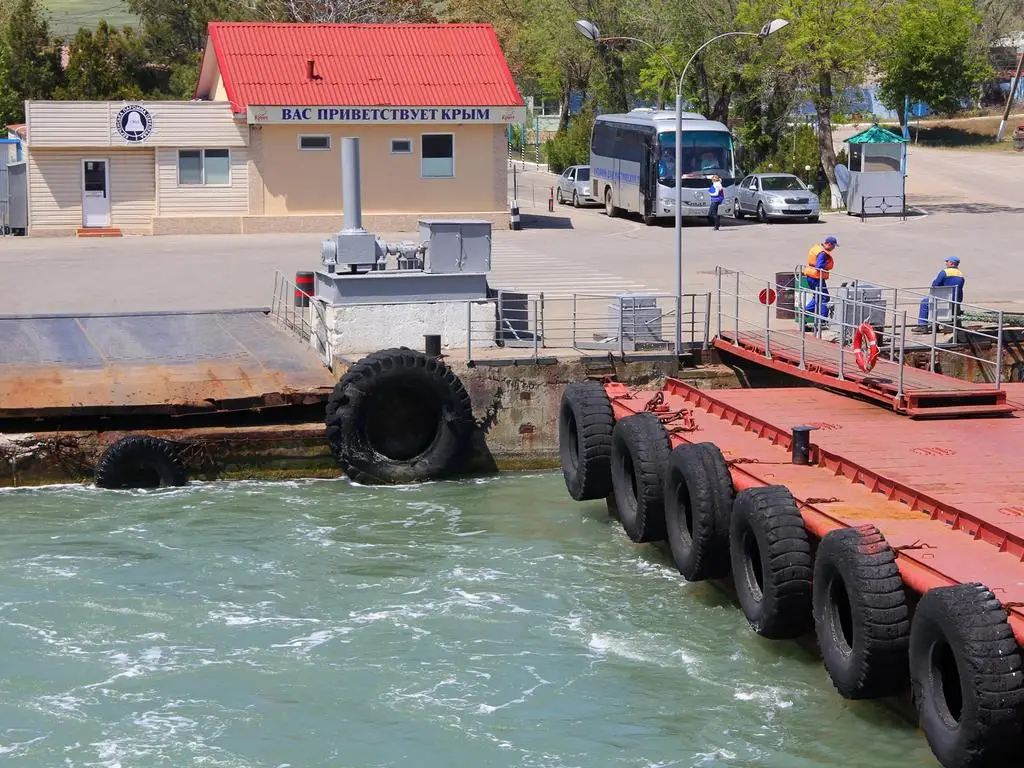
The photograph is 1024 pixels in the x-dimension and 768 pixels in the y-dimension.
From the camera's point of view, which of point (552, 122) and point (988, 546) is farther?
point (552, 122)

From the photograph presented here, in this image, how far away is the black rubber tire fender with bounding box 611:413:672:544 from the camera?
653 inches

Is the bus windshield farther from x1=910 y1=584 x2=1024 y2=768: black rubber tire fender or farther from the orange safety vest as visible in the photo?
x1=910 y1=584 x2=1024 y2=768: black rubber tire fender

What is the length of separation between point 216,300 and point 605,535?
12.3 meters

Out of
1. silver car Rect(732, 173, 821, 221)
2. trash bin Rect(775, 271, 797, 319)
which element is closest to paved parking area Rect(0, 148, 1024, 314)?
→ silver car Rect(732, 173, 821, 221)

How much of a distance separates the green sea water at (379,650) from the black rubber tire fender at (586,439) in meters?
0.46

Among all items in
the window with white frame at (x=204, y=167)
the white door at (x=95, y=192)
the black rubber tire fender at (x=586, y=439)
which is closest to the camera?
the black rubber tire fender at (x=586, y=439)

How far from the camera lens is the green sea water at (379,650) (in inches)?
465

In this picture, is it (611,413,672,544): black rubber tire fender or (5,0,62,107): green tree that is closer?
(611,413,672,544): black rubber tire fender

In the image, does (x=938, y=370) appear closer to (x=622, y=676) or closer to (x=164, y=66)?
(x=622, y=676)


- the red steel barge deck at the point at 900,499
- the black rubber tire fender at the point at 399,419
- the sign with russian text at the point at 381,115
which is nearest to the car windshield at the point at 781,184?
the sign with russian text at the point at 381,115

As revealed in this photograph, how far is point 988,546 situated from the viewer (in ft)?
39.2

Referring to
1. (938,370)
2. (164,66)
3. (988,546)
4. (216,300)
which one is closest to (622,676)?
(988,546)

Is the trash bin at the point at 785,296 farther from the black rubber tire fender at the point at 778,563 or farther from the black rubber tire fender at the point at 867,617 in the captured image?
the black rubber tire fender at the point at 867,617

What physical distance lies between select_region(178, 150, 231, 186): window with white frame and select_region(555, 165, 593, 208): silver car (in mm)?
12475
